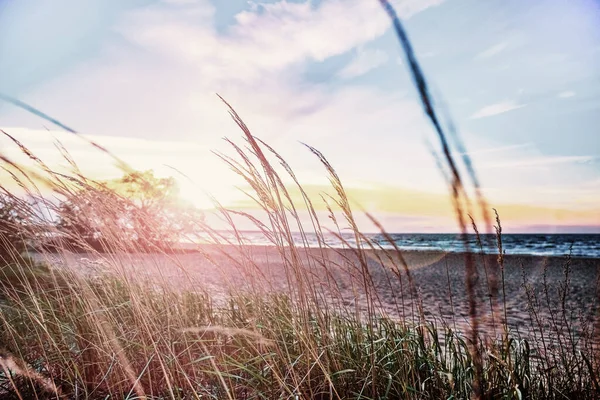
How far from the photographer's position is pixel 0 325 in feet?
9.84

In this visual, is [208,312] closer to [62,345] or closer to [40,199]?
[62,345]

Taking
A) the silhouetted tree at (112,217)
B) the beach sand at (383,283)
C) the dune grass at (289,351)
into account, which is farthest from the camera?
the silhouetted tree at (112,217)

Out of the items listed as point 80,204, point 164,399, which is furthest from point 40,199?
point 164,399

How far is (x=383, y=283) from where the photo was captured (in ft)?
35.6

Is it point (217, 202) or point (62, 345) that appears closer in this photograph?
point (217, 202)

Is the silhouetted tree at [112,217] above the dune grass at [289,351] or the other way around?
above

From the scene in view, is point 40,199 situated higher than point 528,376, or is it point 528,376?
point 40,199

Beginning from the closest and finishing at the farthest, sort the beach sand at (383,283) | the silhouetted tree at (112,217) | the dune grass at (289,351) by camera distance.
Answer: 1. the dune grass at (289,351)
2. the beach sand at (383,283)
3. the silhouetted tree at (112,217)

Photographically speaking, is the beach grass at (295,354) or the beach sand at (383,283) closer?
the beach grass at (295,354)

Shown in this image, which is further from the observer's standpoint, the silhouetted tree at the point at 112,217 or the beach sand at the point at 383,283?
the silhouetted tree at the point at 112,217

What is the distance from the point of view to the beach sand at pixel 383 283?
77.6 inches

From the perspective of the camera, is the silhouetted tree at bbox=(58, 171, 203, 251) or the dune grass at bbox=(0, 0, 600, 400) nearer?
the dune grass at bbox=(0, 0, 600, 400)

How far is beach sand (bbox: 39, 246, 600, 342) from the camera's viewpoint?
6.47 feet

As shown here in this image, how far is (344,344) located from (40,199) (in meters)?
1.96
